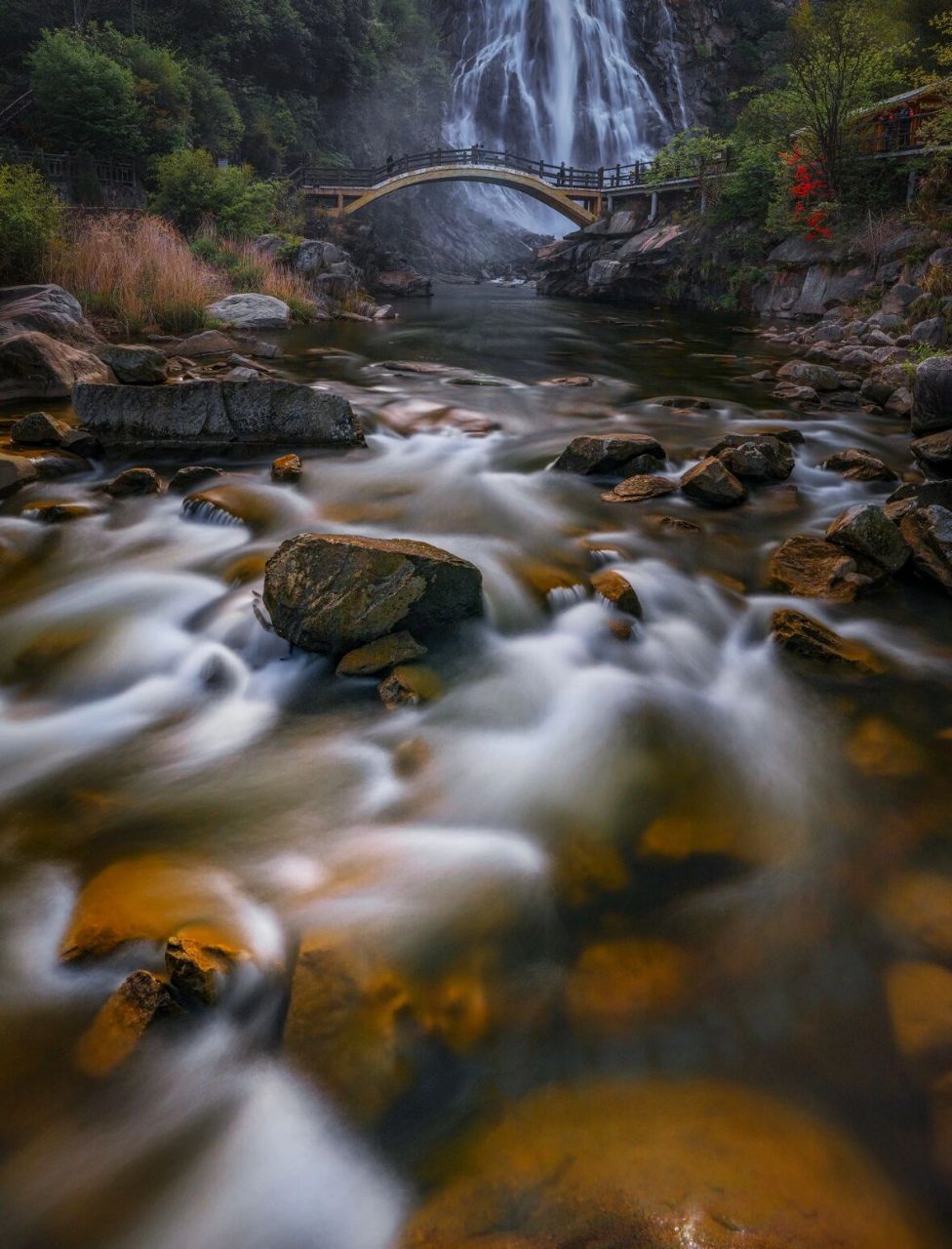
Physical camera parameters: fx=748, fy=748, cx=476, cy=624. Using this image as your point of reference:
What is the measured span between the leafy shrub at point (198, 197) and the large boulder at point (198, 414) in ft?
49.1

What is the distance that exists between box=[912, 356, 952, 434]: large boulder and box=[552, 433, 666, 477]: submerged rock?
2517mm

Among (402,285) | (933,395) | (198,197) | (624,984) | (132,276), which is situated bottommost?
(624,984)

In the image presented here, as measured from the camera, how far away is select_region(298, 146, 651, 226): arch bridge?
31469mm

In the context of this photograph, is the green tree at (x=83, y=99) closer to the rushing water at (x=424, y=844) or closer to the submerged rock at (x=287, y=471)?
the submerged rock at (x=287, y=471)

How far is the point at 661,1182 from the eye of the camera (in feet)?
5.70

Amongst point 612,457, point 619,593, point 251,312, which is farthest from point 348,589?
point 251,312

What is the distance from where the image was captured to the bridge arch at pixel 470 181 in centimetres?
3136

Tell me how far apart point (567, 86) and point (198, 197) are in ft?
114

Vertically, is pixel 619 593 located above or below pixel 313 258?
below

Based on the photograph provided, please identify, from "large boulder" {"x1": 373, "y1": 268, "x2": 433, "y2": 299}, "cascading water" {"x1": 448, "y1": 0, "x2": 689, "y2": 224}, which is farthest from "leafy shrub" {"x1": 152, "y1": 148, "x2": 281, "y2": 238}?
"cascading water" {"x1": 448, "y1": 0, "x2": 689, "y2": 224}

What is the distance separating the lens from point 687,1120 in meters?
1.90

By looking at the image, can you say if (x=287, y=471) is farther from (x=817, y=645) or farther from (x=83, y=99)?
(x=83, y=99)

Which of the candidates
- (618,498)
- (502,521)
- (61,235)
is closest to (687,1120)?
(502,521)

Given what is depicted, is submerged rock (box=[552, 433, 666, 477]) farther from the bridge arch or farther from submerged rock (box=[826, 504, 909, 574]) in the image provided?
the bridge arch
